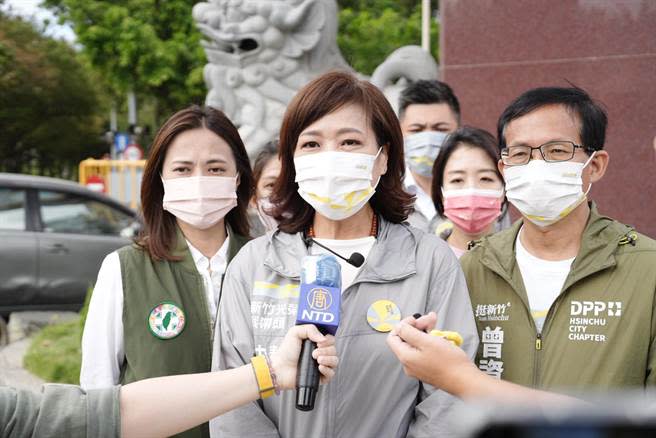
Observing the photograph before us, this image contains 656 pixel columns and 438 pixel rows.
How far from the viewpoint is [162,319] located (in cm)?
281

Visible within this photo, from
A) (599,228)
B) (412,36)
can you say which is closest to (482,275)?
(599,228)

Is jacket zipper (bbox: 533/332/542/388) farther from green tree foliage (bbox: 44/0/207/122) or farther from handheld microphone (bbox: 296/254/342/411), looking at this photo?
green tree foliage (bbox: 44/0/207/122)

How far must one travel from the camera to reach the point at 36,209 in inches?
352

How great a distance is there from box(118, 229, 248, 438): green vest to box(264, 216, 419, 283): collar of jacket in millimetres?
494

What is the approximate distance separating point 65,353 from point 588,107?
538cm

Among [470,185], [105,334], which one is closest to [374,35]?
[470,185]

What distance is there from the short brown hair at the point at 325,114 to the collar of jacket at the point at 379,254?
78mm

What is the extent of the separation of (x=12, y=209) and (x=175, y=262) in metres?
6.62

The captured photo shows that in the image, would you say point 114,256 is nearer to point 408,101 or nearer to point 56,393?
point 56,393

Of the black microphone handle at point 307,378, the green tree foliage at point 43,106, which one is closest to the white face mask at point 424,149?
the black microphone handle at point 307,378

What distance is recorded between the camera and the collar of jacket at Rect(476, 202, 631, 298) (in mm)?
2434

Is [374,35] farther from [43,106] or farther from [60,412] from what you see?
[60,412]

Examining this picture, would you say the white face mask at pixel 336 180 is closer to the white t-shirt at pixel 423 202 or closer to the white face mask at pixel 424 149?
the white t-shirt at pixel 423 202

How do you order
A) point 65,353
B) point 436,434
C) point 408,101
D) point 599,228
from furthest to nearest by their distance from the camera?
1. point 65,353
2. point 408,101
3. point 599,228
4. point 436,434
